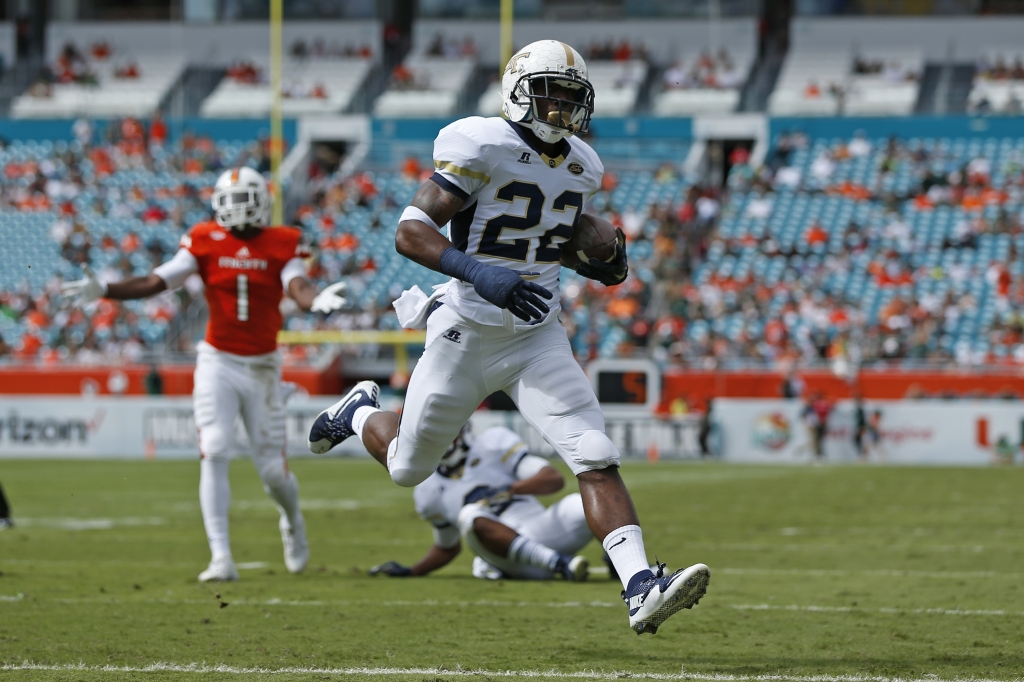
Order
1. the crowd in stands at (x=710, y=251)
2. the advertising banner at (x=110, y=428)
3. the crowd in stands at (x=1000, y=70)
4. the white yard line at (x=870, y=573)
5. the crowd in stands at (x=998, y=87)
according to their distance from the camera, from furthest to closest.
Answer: the crowd in stands at (x=1000, y=70) → the crowd in stands at (x=998, y=87) → the crowd in stands at (x=710, y=251) → the advertising banner at (x=110, y=428) → the white yard line at (x=870, y=573)

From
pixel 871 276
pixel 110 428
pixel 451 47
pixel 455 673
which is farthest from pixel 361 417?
pixel 451 47

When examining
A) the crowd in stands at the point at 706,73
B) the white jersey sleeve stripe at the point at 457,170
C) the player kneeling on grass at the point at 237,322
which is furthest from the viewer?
the crowd in stands at the point at 706,73

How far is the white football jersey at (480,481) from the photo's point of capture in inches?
289

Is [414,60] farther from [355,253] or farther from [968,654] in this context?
[968,654]

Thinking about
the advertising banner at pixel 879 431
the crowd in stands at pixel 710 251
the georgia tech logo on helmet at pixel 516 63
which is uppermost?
the georgia tech logo on helmet at pixel 516 63

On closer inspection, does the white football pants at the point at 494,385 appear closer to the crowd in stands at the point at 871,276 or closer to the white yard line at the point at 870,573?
the white yard line at the point at 870,573

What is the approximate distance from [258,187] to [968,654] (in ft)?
14.1

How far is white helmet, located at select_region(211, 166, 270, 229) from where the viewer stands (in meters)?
7.27

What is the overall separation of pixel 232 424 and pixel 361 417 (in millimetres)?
1701

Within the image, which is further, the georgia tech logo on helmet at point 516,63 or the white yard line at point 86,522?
the white yard line at point 86,522

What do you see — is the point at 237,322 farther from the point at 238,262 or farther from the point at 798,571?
the point at 798,571

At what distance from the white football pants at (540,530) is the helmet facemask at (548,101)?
2.69m

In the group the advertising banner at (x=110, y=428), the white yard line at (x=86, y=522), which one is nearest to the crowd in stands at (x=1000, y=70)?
the advertising banner at (x=110, y=428)

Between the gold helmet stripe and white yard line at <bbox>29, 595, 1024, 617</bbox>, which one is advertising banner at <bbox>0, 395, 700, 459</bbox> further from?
the gold helmet stripe
